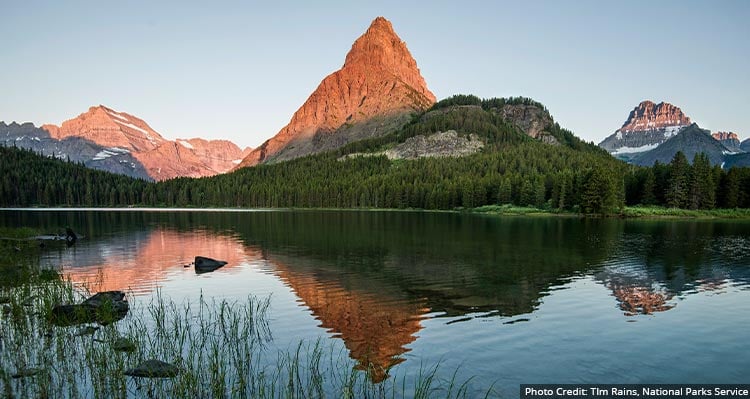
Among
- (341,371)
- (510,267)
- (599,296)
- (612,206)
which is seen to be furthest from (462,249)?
(612,206)

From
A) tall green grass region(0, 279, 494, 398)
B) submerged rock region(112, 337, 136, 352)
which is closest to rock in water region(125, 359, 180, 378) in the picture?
tall green grass region(0, 279, 494, 398)

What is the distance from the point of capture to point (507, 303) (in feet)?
104

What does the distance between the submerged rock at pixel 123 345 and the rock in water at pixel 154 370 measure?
181 centimetres

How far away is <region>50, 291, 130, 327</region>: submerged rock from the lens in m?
24.4

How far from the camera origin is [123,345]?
2067cm

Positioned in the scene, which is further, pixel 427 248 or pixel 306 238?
pixel 306 238

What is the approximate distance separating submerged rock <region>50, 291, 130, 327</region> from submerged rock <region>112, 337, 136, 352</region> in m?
2.35

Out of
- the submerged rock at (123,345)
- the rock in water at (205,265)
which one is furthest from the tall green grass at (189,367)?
the rock in water at (205,265)

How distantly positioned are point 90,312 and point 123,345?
7.21m

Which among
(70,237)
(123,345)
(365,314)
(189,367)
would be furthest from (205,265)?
(70,237)

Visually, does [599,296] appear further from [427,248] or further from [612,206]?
[612,206]

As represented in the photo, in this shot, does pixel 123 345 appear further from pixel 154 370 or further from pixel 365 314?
pixel 365 314

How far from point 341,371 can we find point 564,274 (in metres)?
32.2

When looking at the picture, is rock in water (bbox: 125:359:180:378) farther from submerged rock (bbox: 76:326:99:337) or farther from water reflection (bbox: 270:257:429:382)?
water reflection (bbox: 270:257:429:382)
